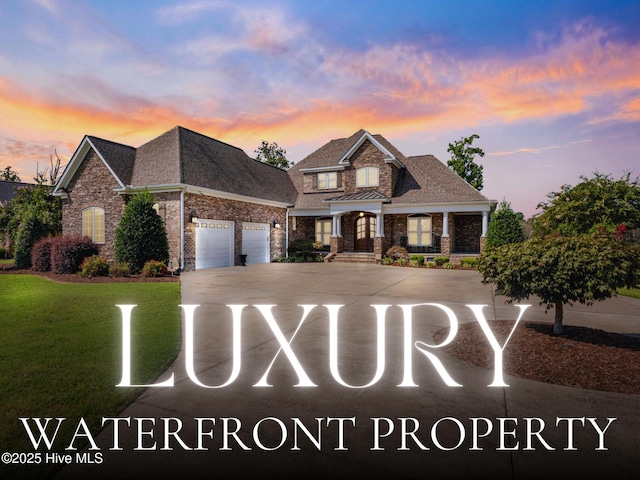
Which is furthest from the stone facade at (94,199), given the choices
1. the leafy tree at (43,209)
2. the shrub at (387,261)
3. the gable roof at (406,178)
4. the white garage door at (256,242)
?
the shrub at (387,261)

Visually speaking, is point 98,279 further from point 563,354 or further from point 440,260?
point 440,260

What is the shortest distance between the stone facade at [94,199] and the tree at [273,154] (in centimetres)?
2905

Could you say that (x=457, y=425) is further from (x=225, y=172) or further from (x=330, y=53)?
(x=225, y=172)

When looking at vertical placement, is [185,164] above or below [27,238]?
above

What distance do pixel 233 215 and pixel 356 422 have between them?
19313mm

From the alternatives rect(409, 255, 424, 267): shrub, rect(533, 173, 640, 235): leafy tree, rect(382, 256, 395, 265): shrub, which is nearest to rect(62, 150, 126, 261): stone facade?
rect(382, 256, 395, 265): shrub

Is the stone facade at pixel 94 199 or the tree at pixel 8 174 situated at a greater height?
the tree at pixel 8 174

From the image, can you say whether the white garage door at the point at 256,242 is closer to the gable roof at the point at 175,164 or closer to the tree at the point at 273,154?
the gable roof at the point at 175,164

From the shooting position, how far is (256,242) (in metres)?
24.1

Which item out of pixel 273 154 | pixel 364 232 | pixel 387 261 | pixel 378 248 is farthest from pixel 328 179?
pixel 273 154

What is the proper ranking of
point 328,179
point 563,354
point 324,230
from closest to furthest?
point 563,354 → point 324,230 → point 328,179

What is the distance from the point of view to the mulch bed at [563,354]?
4742 mm

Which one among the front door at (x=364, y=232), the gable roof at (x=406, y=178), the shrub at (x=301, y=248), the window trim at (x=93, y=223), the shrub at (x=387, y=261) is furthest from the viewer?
the front door at (x=364, y=232)

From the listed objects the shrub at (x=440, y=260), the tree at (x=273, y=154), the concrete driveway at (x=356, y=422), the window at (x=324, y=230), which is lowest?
the concrete driveway at (x=356, y=422)
